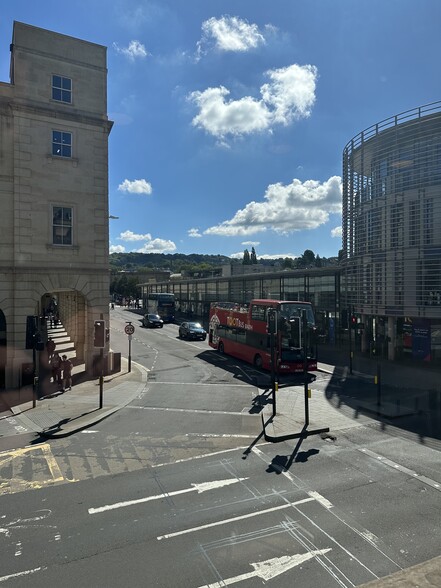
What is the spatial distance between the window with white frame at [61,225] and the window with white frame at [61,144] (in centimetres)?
270

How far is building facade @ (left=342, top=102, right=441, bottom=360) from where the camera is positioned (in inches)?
943

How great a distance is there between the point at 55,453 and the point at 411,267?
21.9 m

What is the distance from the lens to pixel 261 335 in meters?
23.5

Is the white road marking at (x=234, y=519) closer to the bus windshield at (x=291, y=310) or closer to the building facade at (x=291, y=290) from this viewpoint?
the building facade at (x=291, y=290)

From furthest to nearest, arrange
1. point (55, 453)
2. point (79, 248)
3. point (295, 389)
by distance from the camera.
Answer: point (79, 248) < point (295, 389) < point (55, 453)

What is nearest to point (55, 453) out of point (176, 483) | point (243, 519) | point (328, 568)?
point (176, 483)

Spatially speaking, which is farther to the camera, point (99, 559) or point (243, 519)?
point (243, 519)

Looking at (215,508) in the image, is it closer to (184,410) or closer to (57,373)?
(184,410)

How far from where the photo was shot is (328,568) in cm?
601

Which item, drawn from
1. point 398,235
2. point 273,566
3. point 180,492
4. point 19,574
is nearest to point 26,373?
point 180,492

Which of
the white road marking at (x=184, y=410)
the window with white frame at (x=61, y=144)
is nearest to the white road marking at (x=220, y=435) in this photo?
the white road marking at (x=184, y=410)

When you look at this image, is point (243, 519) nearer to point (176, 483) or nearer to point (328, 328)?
point (176, 483)

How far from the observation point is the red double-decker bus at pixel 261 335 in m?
21.2

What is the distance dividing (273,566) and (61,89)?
868 inches
